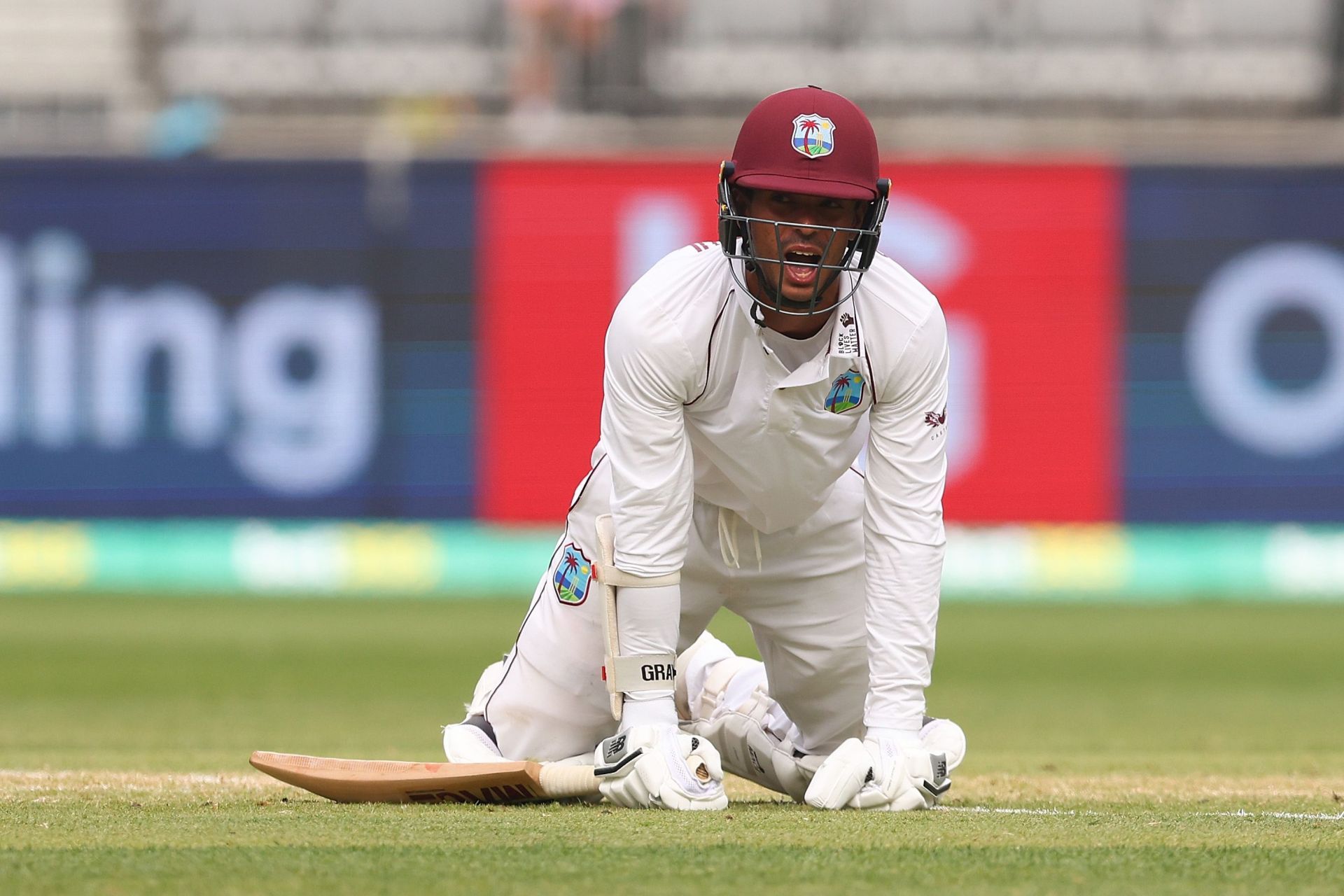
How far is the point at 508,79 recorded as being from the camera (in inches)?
465

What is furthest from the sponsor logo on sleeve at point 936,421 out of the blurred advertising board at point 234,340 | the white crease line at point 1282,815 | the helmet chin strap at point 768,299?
the blurred advertising board at point 234,340

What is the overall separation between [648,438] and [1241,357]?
7.21 metres

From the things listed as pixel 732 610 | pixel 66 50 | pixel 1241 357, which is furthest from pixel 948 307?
pixel 732 610

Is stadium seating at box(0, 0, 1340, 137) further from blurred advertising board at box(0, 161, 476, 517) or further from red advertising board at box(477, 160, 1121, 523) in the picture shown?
blurred advertising board at box(0, 161, 476, 517)

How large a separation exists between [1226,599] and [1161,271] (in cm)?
175

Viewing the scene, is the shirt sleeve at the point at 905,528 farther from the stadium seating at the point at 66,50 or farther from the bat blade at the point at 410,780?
the stadium seating at the point at 66,50

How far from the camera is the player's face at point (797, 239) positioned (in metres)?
3.50

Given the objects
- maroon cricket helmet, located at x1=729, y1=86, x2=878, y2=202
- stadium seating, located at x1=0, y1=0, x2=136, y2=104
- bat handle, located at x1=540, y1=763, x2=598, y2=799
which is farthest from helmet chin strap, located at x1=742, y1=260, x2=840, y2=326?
stadium seating, located at x1=0, y1=0, x2=136, y2=104

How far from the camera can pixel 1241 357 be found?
10078mm

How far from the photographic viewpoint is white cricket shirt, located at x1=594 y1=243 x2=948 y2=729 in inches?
139

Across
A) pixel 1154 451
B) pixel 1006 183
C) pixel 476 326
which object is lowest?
pixel 1154 451

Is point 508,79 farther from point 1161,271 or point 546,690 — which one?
point 546,690

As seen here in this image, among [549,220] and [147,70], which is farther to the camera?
[147,70]

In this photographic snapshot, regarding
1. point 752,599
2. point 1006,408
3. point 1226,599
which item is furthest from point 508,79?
point 752,599
